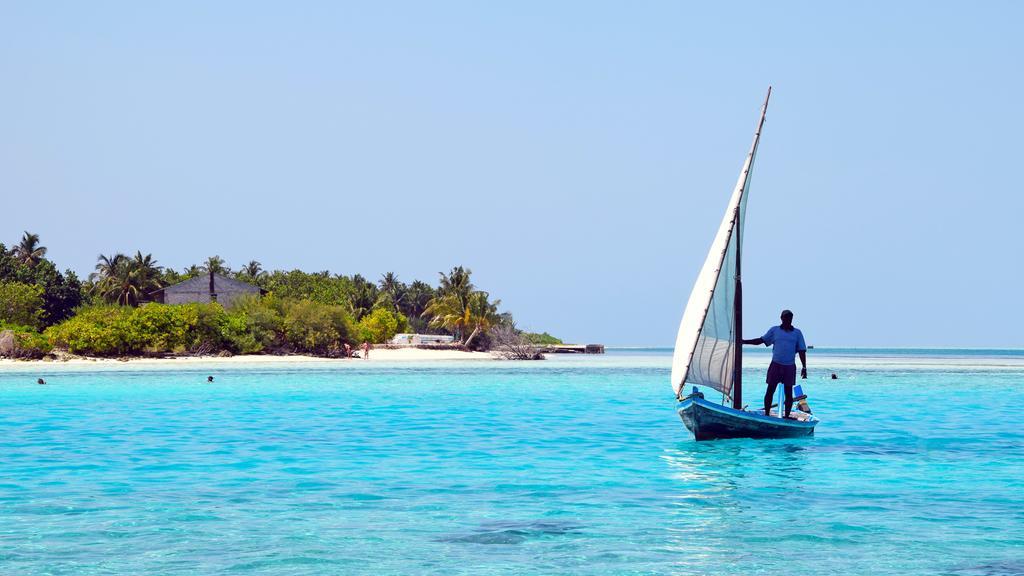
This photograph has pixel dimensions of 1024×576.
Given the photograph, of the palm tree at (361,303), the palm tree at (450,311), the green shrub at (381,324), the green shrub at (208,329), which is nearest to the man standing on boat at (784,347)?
the green shrub at (208,329)

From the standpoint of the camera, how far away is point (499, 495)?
15.2 meters

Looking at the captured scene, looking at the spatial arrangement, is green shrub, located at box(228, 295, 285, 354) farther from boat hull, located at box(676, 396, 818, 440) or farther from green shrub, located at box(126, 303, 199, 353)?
boat hull, located at box(676, 396, 818, 440)

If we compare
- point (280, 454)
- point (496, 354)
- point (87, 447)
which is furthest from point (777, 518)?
point (496, 354)

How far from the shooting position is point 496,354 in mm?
117312

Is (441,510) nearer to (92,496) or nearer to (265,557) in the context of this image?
(265,557)

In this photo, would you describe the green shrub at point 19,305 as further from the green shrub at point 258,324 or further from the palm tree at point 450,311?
the palm tree at point 450,311

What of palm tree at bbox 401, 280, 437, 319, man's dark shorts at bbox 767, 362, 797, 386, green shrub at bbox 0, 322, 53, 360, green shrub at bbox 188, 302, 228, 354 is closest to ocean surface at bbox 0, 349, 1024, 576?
man's dark shorts at bbox 767, 362, 797, 386

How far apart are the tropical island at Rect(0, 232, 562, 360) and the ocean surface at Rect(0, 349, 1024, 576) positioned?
5393 centimetres

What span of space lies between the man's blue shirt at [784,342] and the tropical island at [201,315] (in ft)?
235

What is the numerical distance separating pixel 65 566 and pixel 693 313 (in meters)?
13.1

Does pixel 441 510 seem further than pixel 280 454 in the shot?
No

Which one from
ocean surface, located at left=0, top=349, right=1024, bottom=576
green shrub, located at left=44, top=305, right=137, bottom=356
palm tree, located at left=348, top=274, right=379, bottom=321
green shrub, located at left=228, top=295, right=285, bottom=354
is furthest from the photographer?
palm tree, located at left=348, top=274, right=379, bottom=321

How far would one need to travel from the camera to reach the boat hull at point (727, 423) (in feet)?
70.9

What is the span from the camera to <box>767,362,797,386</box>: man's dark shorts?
71.9ft
